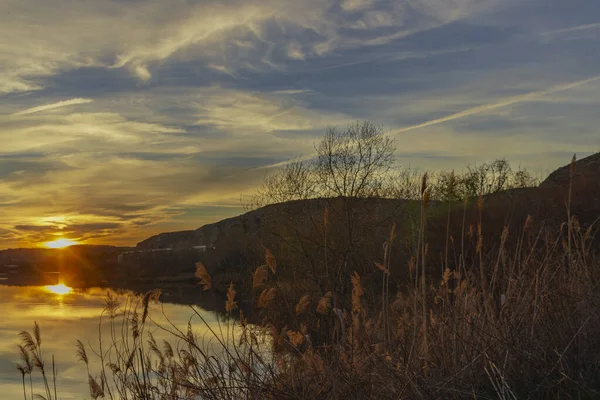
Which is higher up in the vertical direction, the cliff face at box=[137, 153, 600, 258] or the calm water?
the cliff face at box=[137, 153, 600, 258]

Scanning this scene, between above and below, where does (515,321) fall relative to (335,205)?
below

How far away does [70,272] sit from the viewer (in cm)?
9075

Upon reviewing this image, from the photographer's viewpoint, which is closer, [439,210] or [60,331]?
[60,331]

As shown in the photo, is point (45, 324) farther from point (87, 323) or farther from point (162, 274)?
point (162, 274)

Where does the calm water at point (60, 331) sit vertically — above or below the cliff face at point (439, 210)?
below

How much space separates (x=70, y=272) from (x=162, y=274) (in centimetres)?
3502

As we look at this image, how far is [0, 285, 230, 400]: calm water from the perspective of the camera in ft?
46.1

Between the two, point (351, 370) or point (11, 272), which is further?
point (11, 272)

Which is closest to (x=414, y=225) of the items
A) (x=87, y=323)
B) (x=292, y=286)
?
(x=292, y=286)

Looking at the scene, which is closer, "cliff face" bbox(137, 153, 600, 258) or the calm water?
the calm water

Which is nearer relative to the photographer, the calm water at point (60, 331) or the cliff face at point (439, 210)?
the calm water at point (60, 331)

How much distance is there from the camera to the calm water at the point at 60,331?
46.1ft

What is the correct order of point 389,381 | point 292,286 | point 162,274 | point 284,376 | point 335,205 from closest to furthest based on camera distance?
point 389,381 < point 284,376 < point 292,286 < point 335,205 < point 162,274

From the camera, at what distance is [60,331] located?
79.0 ft
